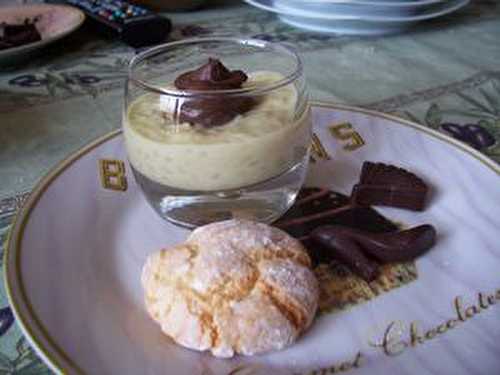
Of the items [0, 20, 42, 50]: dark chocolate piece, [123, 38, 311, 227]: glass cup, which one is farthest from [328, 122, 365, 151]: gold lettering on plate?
[0, 20, 42, 50]: dark chocolate piece

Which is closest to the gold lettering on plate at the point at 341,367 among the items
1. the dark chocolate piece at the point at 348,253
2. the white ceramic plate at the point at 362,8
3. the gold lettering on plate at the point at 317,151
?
the dark chocolate piece at the point at 348,253

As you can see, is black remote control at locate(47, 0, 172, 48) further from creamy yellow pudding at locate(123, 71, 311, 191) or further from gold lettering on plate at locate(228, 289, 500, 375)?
gold lettering on plate at locate(228, 289, 500, 375)

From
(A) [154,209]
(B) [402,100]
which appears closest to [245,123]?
(A) [154,209]

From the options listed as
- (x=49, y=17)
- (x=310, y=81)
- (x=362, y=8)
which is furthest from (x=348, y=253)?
(x=49, y=17)

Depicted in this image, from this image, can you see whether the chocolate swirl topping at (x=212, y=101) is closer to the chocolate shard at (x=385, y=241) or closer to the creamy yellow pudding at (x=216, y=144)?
the creamy yellow pudding at (x=216, y=144)

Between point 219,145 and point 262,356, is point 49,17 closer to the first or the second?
point 219,145
